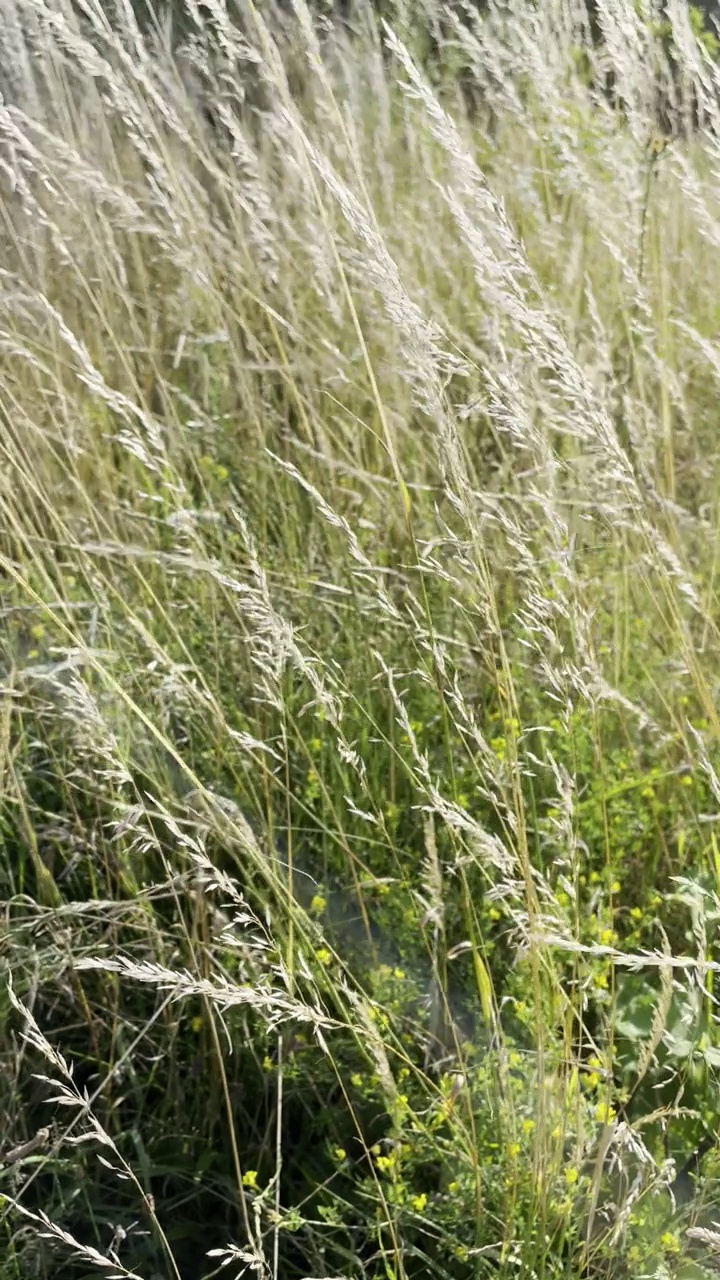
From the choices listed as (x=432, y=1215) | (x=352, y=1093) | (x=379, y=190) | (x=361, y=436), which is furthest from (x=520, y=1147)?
(x=379, y=190)

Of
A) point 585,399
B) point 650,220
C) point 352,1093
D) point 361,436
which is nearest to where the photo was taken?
point 585,399

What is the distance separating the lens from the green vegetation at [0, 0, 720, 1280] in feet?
3.55

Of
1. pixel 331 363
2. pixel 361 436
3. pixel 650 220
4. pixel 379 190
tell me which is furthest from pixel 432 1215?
pixel 379 190

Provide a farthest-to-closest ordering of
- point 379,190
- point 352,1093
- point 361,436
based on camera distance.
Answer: point 379,190 < point 361,436 < point 352,1093

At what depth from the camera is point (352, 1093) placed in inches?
52.7

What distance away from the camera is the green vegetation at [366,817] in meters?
1.08

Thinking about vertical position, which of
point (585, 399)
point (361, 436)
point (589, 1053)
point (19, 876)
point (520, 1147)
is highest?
point (585, 399)

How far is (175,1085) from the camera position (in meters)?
1.40

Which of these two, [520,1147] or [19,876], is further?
[19,876]

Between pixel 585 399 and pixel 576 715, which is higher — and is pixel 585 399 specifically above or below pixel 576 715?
above

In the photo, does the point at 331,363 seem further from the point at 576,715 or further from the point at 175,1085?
the point at 175,1085

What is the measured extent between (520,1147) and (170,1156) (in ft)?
1.52

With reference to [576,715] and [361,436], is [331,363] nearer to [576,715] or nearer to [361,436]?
[361,436]

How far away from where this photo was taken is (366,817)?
1.11m
